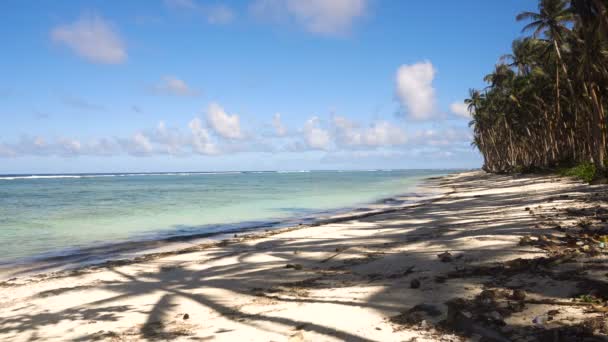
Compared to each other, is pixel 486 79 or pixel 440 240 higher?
pixel 486 79

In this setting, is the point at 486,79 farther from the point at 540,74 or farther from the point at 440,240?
the point at 440,240

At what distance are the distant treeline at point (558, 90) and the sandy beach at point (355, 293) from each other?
12.5 m

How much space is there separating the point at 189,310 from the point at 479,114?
67718 mm

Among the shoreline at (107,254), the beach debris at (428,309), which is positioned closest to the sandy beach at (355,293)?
the beach debris at (428,309)

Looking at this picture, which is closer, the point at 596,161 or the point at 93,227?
the point at 93,227

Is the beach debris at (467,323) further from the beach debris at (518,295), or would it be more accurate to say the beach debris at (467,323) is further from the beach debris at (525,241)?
the beach debris at (525,241)

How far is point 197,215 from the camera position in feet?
70.0

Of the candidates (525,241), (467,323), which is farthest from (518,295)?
(525,241)

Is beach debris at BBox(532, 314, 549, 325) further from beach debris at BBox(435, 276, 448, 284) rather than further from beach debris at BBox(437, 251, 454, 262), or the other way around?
beach debris at BBox(437, 251, 454, 262)

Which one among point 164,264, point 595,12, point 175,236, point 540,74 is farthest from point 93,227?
point 540,74

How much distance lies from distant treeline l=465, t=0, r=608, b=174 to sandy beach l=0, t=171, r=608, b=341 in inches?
493

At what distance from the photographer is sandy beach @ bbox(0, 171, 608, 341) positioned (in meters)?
3.69

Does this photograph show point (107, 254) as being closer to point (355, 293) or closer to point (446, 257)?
point (355, 293)

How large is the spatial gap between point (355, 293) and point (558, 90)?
31942 mm
